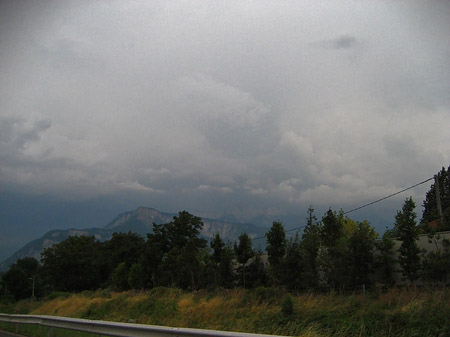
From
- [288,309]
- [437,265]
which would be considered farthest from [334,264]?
[288,309]

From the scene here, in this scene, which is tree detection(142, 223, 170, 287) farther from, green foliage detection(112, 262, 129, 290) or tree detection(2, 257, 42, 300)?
→ tree detection(2, 257, 42, 300)

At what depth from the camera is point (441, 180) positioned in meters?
68.9

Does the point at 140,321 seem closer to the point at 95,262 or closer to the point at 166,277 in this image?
the point at 166,277

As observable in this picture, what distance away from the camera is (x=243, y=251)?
31.9 m

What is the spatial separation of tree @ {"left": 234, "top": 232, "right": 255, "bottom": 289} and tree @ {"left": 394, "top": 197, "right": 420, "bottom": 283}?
40.5ft

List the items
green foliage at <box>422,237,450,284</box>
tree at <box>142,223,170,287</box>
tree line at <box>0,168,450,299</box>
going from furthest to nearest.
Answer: tree at <box>142,223,170,287</box>, tree line at <box>0,168,450,299</box>, green foliage at <box>422,237,450,284</box>

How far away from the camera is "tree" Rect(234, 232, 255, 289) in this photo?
31.8 m

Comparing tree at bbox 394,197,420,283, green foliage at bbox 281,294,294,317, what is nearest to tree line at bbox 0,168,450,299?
tree at bbox 394,197,420,283

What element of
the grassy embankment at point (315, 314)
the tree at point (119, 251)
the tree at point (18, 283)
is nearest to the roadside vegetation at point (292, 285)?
the grassy embankment at point (315, 314)

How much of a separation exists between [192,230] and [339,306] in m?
43.4

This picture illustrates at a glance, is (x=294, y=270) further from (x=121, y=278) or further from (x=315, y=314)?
(x=121, y=278)

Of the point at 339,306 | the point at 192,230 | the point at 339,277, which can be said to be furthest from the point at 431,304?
the point at 192,230

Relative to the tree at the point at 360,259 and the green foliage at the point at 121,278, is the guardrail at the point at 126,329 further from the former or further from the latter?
the green foliage at the point at 121,278

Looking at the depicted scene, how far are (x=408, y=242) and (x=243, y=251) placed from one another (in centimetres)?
1328
